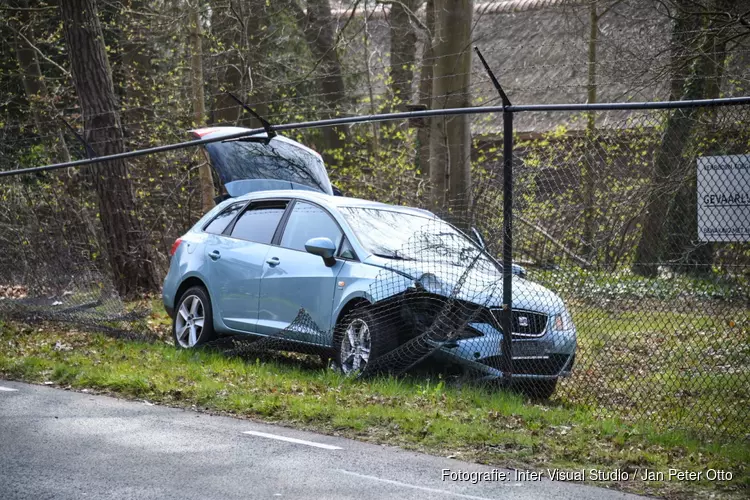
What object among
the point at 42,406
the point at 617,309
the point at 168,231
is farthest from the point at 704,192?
the point at 168,231

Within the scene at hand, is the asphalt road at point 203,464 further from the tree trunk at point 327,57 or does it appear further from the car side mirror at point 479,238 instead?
the tree trunk at point 327,57

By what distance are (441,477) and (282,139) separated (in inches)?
280

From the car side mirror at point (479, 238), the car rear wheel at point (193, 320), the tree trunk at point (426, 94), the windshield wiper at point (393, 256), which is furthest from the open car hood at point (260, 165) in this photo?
the tree trunk at point (426, 94)

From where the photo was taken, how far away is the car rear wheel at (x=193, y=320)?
35.1 feet

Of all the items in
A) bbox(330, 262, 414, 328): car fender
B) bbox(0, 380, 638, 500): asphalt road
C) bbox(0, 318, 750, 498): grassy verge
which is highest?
Answer: bbox(330, 262, 414, 328): car fender

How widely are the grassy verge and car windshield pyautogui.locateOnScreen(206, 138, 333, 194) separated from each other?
240 cm

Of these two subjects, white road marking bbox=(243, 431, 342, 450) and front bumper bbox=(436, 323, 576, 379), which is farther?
front bumper bbox=(436, 323, 576, 379)

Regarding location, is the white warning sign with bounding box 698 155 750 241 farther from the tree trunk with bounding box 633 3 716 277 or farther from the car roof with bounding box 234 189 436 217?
the car roof with bounding box 234 189 436 217

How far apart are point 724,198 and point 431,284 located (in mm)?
2664

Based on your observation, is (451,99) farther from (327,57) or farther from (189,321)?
(327,57)

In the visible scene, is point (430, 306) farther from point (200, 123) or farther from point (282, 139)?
point (200, 123)

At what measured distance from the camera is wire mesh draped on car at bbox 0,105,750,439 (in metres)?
7.57

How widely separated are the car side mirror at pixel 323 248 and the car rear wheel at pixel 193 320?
1.92 m

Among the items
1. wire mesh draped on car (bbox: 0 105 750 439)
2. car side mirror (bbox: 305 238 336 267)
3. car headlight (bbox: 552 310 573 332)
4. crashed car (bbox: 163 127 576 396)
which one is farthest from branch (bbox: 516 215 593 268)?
car side mirror (bbox: 305 238 336 267)
